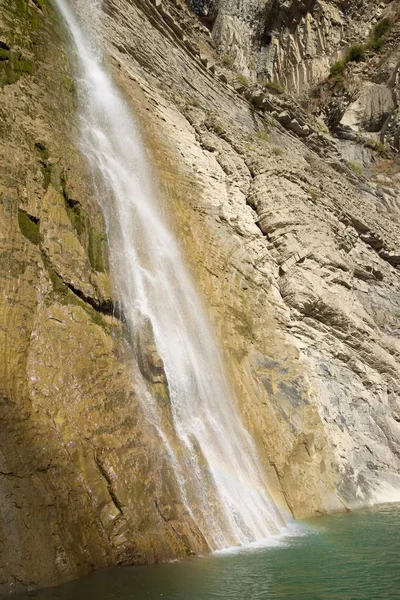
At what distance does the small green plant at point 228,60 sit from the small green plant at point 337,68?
712cm

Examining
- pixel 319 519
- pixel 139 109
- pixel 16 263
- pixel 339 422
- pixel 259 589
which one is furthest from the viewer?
pixel 139 109

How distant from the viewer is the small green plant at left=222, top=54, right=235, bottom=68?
2814 cm

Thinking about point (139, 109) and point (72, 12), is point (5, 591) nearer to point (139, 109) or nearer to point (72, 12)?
point (139, 109)

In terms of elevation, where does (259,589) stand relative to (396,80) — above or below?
below

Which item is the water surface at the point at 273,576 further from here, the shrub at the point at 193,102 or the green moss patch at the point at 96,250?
the shrub at the point at 193,102

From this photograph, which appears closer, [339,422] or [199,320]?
[199,320]

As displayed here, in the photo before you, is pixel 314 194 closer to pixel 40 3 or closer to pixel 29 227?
pixel 40 3

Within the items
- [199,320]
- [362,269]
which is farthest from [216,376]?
[362,269]

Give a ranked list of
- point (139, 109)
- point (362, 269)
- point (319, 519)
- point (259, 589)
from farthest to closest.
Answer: point (362, 269), point (139, 109), point (319, 519), point (259, 589)

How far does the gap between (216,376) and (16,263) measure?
186 inches

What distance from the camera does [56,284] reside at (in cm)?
752

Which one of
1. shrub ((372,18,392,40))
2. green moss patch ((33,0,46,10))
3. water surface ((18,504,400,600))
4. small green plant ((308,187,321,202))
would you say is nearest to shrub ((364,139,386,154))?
shrub ((372,18,392,40))

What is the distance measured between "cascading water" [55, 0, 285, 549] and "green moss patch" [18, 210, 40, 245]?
172cm

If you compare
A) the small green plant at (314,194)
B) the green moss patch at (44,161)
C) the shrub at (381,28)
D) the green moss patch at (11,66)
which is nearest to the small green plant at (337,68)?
the shrub at (381,28)
